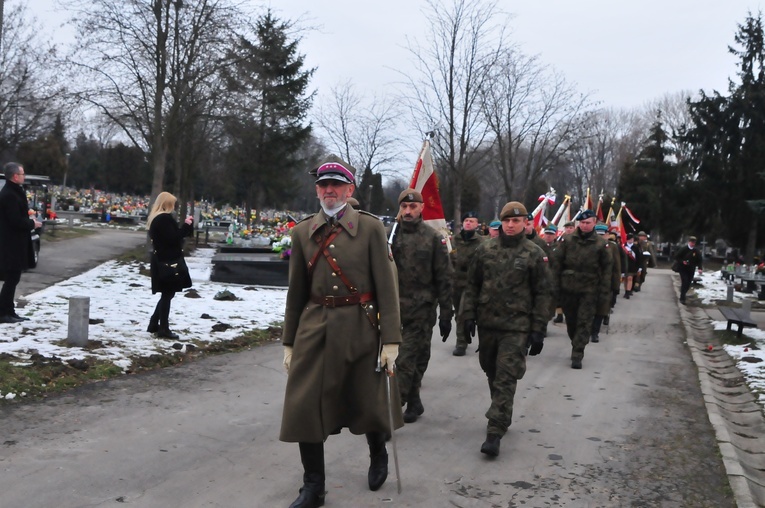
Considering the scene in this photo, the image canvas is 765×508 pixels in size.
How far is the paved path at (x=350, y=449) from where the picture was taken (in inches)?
189

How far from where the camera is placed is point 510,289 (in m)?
6.26

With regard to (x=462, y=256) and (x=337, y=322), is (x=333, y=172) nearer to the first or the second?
(x=337, y=322)

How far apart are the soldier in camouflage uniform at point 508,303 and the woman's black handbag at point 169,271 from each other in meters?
4.40

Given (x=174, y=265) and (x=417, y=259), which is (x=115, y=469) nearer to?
(x=417, y=259)

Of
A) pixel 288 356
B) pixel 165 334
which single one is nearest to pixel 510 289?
pixel 288 356

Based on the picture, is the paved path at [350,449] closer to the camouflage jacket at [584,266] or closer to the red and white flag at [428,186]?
the camouflage jacket at [584,266]

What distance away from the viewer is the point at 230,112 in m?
20.9

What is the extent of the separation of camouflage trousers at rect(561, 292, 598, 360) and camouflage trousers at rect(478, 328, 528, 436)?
13.2 ft

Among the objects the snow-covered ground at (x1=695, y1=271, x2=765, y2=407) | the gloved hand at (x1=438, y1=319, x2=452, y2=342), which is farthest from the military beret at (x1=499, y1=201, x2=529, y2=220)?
the snow-covered ground at (x1=695, y1=271, x2=765, y2=407)

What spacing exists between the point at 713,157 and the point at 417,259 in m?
45.3

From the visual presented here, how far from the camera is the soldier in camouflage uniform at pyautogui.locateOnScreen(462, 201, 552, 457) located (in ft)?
20.0

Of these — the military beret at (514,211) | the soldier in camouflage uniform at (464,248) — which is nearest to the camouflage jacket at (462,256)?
the soldier in camouflage uniform at (464,248)

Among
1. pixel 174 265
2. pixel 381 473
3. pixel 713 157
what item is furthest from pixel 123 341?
pixel 713 157

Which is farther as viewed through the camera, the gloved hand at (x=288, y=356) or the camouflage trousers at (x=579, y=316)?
the camouflage trousers at (x=579, y=316)
